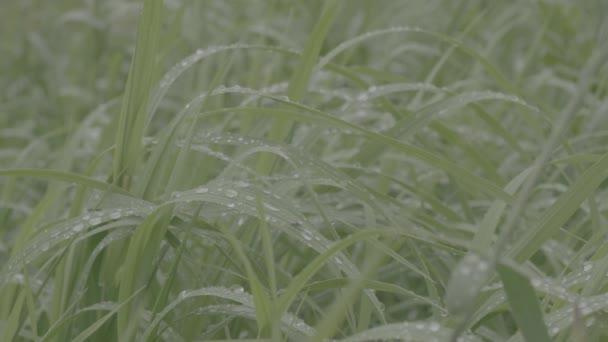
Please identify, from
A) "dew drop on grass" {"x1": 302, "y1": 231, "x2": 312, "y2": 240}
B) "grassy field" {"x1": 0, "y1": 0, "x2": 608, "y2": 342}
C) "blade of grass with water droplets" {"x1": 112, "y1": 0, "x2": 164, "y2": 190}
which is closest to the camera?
"grassy field" {"x1": 0, "y1": 0, "x2": 608, "y2": 342}

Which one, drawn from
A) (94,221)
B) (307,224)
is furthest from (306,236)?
(94,221)

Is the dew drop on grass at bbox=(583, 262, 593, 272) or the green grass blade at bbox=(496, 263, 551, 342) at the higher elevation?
the green grass blade at bbox=(496, 263, 551, 342)

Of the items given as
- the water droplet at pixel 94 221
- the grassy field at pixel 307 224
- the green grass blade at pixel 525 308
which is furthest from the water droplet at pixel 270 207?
the green grass blade at pixel 525 308

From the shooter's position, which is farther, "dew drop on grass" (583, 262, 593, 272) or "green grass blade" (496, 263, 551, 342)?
"dew drop on grass" (583, 262, 593, 272)

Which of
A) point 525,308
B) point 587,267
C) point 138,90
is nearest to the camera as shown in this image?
point 525,308

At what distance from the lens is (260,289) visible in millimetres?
805

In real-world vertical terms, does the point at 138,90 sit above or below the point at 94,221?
above

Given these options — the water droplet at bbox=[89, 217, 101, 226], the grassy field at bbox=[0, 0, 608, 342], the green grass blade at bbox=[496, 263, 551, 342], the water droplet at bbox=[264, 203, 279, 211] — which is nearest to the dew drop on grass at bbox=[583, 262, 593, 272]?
the grassy field at bbox=[0, 0, 608, 342]

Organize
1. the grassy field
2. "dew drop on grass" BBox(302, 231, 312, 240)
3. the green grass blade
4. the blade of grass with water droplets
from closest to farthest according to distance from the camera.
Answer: the green grass blade < the grassy field < "dew drop on grass" BBox(302, 231, 312, 240) < the blade of grass with water droplets

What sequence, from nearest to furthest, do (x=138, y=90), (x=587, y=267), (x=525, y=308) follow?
(x=525, y=308), (x=587, y=267), (x=138, y=90)

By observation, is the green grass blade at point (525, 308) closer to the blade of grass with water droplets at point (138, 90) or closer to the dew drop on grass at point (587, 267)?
the dew drop on grass at point (587, 267)

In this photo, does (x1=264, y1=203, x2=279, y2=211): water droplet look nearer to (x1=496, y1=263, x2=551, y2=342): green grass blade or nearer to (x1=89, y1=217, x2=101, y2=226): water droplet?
(x1=89, y1=217, x2=101, y2=226): water droplet

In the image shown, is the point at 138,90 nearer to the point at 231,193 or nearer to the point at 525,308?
the point at 231,193

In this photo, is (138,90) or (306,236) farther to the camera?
(138,90)
